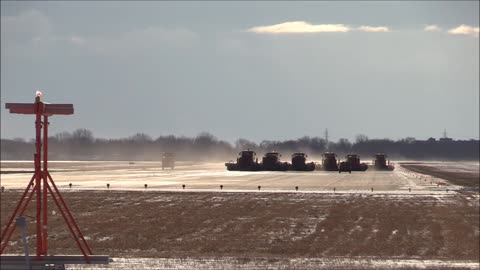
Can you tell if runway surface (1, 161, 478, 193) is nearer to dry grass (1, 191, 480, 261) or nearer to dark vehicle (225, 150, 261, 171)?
dry grass (1, 191, 480, 261)

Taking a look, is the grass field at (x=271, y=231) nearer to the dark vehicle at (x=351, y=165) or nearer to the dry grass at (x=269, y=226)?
the dry grass at (x=269, y=226)

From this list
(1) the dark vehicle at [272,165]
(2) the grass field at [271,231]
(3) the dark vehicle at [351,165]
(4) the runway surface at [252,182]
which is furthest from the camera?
(1) the dark vehicle at [272,165]

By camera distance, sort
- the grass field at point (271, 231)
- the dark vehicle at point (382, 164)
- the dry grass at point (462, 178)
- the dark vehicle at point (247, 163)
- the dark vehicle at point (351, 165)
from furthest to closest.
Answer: the dark vehicle at point (382, 164) → the dark vehicle at point (247, 163) → the dark vehicle at point (351, 165) → the dry grass at point (462, 178) → the grass field at point (271, 231)

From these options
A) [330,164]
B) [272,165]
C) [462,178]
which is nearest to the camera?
[462,178]

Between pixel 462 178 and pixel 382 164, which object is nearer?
pixel 462 178

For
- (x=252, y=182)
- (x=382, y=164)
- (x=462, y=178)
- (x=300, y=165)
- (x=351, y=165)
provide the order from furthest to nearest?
(x=382, y=164)
(x=351, y=165)
(x=300, y=165)
(x=462, y=178)
(x=252, y=182)

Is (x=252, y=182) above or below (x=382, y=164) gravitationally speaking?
below

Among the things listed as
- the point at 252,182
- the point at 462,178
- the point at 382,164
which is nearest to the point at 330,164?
the point at 382,164

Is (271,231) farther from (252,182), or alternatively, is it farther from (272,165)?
(272,165)

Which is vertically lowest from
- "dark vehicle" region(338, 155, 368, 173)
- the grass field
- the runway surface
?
the grass field

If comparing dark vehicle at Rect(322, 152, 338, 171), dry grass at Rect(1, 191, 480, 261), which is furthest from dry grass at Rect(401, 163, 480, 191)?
dry grass at Rect(1, 191, 480, 261)

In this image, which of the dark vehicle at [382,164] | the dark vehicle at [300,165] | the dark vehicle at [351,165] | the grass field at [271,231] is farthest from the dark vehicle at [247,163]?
the grass field at [271,231]

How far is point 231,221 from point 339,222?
5.61 metres

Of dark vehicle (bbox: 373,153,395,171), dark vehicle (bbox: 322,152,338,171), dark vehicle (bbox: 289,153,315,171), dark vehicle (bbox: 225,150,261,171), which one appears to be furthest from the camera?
dark vehicle (bbox: 373,153,395,171)
